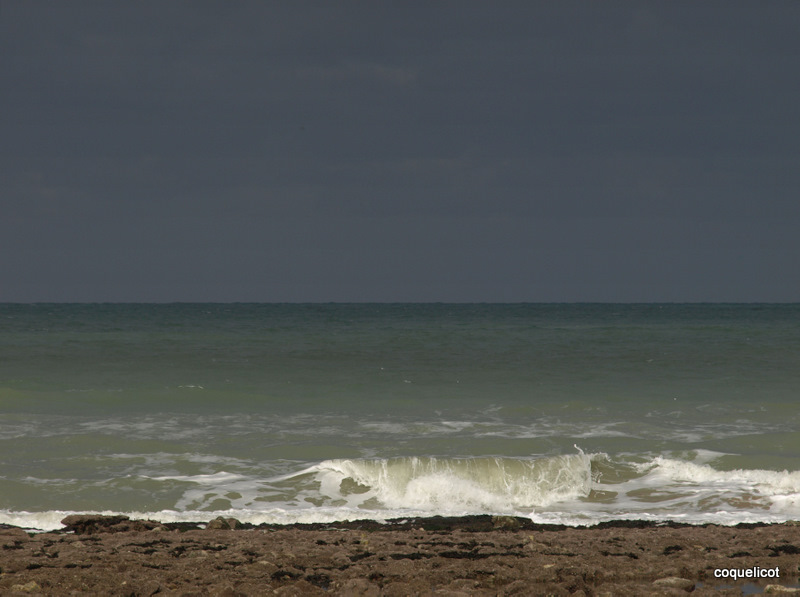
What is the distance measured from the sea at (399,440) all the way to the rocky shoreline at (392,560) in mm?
1283

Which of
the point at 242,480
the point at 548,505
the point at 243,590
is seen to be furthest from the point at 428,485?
the point at 243,590

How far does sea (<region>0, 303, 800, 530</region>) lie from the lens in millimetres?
12219

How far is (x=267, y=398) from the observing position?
23.6 m

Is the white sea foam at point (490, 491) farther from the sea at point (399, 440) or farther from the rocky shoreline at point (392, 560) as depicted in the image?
the rocky shoreline at point (392, 560)

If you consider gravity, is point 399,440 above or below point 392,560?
below

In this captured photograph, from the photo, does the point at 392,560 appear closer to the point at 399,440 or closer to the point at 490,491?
the point at 490,491

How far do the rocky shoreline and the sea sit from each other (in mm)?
1283

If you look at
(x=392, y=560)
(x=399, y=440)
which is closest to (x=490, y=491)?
(x=399, y=440)

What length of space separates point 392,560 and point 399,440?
8615 millimetres

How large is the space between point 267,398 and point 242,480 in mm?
10290

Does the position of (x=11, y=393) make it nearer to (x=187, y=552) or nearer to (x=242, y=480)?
(x=242, y=480)

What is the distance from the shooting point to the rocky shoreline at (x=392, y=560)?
7234mm

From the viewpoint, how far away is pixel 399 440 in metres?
16.9

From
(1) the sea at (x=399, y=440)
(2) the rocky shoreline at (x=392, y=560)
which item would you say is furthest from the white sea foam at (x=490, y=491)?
(2) the rocky shoreline at (x=392, y=560)
